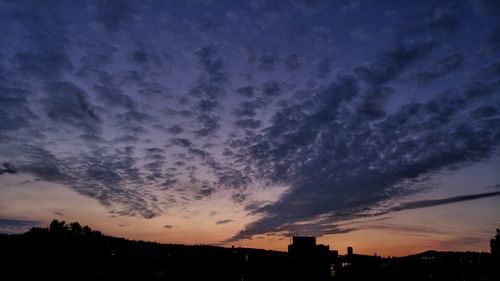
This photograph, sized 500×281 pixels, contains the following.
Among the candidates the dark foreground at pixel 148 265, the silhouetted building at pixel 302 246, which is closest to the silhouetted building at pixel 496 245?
the dark foreground at pixel 148 265

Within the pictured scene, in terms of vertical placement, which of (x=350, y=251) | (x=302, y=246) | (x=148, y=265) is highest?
(x=302, y=246)

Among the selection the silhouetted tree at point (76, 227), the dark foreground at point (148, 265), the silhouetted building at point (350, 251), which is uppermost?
the silhouetted tree at point (76, 227)

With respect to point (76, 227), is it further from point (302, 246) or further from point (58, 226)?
point (302, 246)

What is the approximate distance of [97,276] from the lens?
63.3 m

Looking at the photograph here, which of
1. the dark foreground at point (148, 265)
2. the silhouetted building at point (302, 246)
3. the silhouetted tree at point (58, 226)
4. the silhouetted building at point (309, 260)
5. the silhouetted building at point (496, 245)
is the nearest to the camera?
the dark foreground at point (148, 265)

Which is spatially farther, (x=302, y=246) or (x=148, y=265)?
(x=302, y=246)

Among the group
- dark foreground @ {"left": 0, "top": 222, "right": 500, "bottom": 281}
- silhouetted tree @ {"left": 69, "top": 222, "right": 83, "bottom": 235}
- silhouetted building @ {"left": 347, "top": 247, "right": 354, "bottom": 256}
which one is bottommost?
dark foreground @ {"left": 0, "top": 222, "right": 500, "bottom": 281}

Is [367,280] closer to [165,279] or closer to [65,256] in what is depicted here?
[165,279]

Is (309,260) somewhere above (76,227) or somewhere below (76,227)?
below

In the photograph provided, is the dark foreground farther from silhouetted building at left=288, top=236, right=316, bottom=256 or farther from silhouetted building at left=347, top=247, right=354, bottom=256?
silhouetted building at left=347, top=247, right=354, bottom=256

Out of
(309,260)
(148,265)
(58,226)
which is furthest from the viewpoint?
(58,226)

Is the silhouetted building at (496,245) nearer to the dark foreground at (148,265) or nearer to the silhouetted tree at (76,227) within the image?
the dark foreground at (148,265)

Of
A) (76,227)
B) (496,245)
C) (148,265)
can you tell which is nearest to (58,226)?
(76,227)

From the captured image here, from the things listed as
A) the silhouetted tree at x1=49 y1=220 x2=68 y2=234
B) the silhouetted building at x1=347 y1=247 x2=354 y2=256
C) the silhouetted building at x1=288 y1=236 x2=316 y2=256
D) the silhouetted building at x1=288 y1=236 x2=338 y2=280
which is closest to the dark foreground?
the silhouetted building at x1=288 y1=236 x2=338 y2=280
